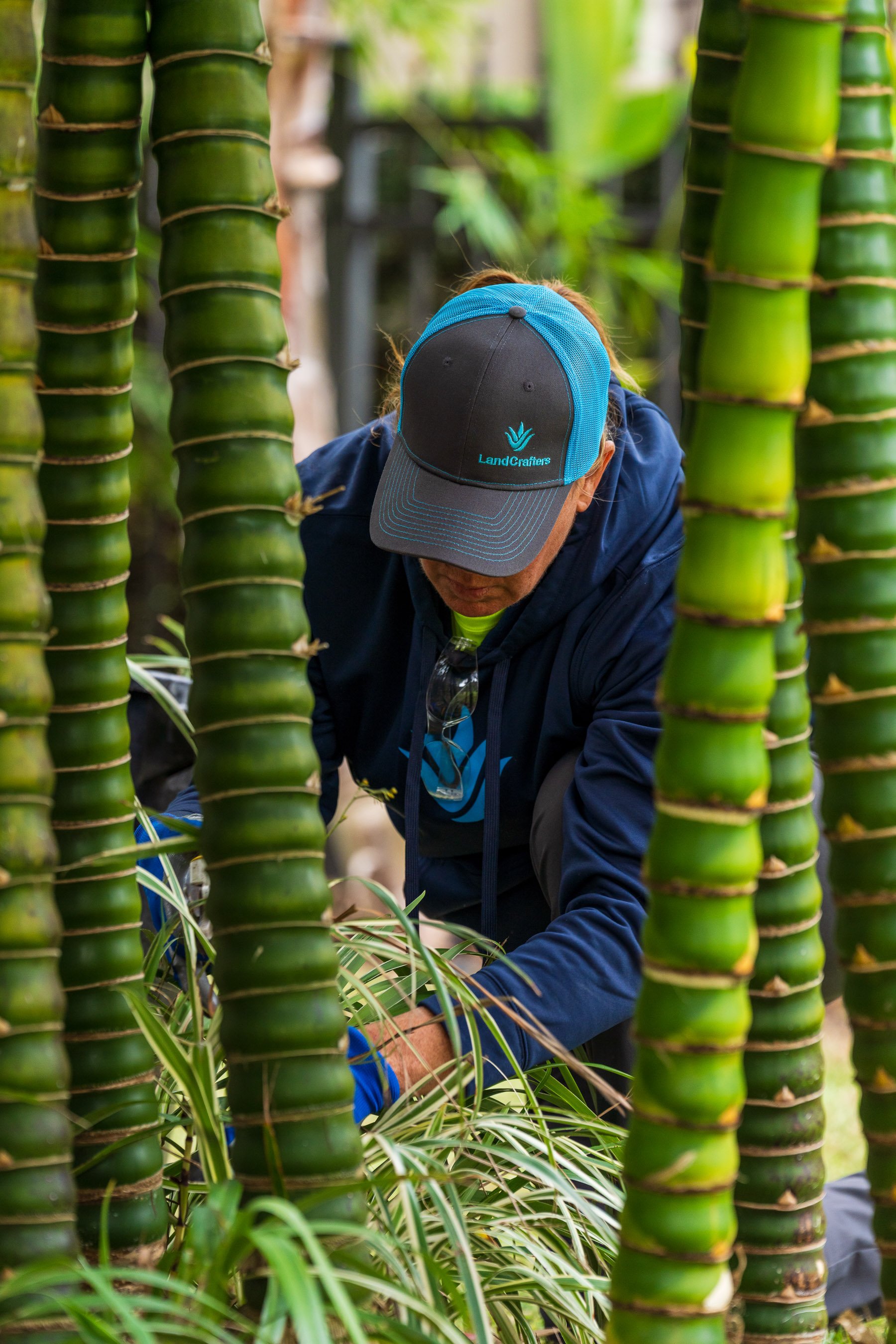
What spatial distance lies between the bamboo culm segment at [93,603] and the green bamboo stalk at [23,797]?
0.13 metres

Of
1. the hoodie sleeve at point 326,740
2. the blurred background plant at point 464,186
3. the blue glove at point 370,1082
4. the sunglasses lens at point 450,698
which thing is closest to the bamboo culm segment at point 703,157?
the blue glove at point 370,1082

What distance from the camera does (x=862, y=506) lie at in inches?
26.5

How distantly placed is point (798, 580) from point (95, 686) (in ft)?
1.36

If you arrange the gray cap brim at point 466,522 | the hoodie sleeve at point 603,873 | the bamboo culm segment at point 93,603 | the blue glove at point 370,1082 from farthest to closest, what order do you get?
the gray cap brim at point 466,522, the hoodie sleeve at point 603,873, the blue glove at point 370,1082, the bamboo culm segment at point 93,603

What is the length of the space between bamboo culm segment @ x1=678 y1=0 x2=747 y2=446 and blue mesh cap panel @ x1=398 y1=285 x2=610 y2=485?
68 centimetres

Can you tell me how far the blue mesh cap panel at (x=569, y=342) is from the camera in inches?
59.6

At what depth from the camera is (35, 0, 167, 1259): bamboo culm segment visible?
31.6 inches

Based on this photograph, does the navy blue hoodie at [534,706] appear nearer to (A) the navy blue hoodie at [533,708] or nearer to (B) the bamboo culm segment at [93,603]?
(A) the navy blue hoodie at [533,708]

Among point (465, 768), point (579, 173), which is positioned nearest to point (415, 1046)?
point (465, 768)

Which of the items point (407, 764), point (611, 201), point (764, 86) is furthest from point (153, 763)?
point (611, 201)

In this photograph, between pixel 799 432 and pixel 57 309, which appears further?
pixel 57 309

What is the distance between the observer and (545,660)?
66.6 inches

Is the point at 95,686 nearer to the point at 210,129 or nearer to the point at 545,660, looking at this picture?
the point at 210,129

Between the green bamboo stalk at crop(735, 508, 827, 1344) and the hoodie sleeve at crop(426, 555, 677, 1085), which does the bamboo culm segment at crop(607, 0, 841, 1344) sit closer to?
the green bamboo stalk at crop(735, 508, 827, 1344)
